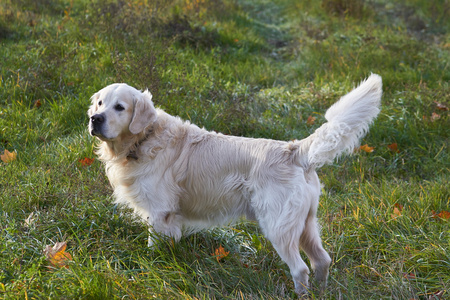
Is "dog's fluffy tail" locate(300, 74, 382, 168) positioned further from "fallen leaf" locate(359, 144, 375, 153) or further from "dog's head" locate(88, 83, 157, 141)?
"fallen leaf" locate(359, 144, 375, 153)

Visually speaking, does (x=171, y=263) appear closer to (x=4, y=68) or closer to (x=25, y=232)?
(x=25, y=232)

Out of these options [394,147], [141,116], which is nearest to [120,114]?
[141,116]

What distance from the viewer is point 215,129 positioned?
4.80 meters

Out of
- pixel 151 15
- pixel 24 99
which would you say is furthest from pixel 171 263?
pixel 151 15

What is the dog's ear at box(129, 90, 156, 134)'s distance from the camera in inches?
121

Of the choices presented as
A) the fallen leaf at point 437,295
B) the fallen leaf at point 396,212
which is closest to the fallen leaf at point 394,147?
the fallen leaf at point 396,212

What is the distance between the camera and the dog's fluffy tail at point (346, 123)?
2.66m

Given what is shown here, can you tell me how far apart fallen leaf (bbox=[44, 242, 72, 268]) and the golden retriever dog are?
0.56 meters

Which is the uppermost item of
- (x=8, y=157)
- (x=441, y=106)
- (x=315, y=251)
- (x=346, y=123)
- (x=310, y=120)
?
(x=346, y=123)

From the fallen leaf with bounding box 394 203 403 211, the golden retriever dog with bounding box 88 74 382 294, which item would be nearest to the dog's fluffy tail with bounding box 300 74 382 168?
the golden retriever dog with bounding box 88 74 382 294

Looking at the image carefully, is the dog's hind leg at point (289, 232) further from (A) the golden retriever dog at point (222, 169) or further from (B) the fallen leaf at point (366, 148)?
(B) the fallen leaf at point (366, 148)

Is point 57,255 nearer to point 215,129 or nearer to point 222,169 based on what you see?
point 222,169

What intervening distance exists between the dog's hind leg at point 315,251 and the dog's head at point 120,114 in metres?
1.36

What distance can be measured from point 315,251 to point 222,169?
0.86 meters
